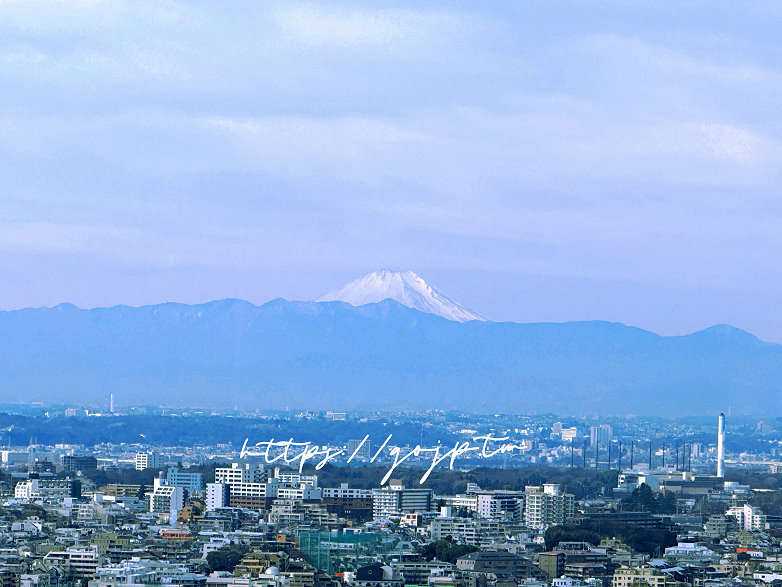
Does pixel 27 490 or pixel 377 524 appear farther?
pixel 27 490

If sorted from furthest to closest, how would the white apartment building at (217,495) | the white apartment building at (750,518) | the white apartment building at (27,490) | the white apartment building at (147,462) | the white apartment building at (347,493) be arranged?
the white apartment building at (147,462)
the white apartment building at (27,490)
the white apartment building at (217,495)
the white apartment building at (347,493)
the white apartment building at (750,518)

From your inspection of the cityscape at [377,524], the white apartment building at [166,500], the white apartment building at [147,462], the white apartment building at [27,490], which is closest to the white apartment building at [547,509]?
the cityscape at [377,524]

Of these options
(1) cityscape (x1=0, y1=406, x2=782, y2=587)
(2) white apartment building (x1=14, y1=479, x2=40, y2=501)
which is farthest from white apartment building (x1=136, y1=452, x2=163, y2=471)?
(2) white apartment building (x1=14, y1=479, x2=40, y2=501)

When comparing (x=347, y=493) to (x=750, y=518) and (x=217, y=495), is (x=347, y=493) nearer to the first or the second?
(x=217, y=495)

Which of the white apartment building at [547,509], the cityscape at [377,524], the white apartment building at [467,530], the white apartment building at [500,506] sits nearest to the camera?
the cityscape at [377,524]

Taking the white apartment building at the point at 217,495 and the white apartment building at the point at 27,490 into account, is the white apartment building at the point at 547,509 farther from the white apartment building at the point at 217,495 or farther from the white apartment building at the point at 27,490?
the white apartment building at the point at 27,490

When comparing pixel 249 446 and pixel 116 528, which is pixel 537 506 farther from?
pixel 249 446

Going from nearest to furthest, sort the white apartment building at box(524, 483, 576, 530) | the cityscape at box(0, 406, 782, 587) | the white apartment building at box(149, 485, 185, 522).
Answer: the cityscape at box(0, 406, 782, 587) < the white apartment building at box(524, 483, 576, 530) < the white apartment building at box(149, 485, 185, 522)

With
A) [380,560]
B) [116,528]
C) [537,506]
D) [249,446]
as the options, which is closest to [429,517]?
[537,506]

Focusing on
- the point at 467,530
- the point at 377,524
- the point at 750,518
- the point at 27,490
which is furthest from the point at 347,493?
the point at 467,530

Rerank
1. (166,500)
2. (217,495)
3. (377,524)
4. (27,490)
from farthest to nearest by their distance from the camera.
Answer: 1. (27,490)
2. (217,495)
3. (166,500)
4. (377,524)

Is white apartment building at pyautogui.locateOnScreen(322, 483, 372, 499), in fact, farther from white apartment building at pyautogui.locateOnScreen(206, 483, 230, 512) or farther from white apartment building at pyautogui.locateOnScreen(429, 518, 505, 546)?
white apartment building at pyautogui.locateOnScreen(429, 518, 505, 546)
